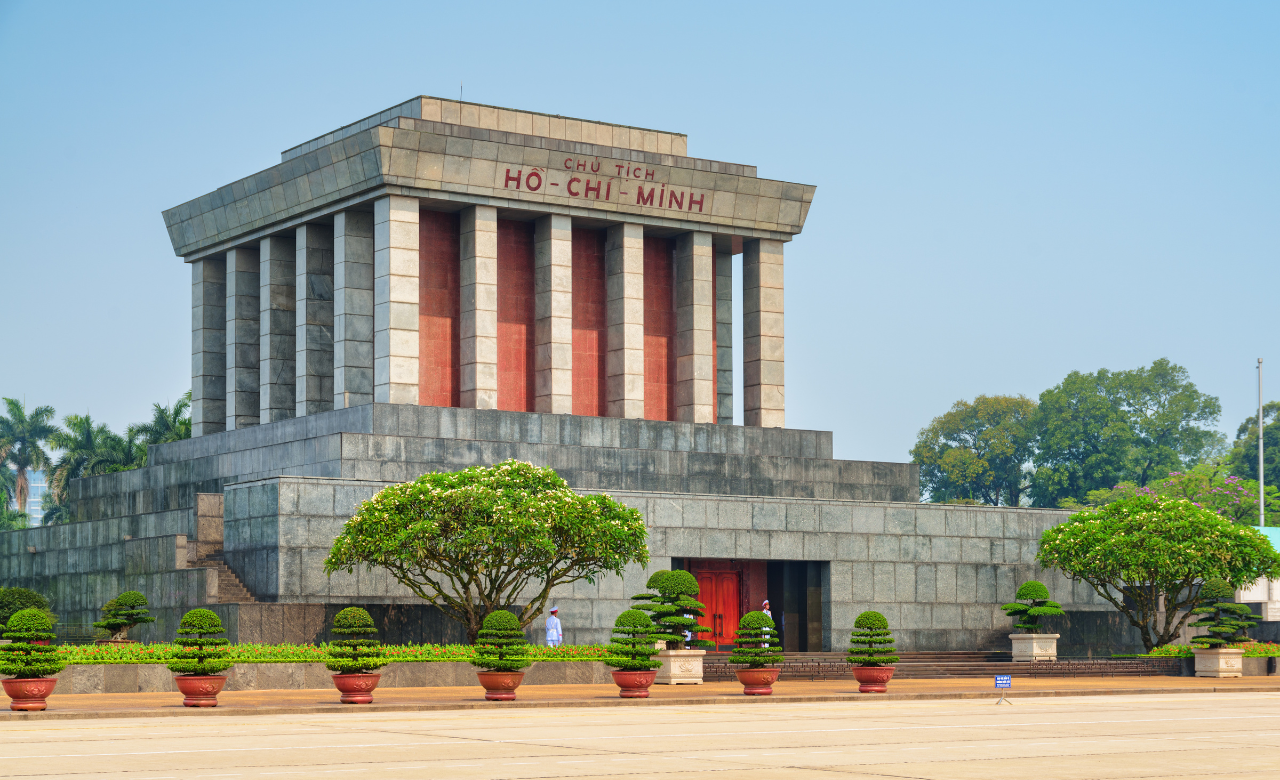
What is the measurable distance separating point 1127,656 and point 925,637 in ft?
18.1

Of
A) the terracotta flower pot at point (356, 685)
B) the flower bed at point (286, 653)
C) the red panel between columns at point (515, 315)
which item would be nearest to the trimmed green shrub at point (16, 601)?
the flower bed at point (286, 653)

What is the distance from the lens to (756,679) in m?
33.2

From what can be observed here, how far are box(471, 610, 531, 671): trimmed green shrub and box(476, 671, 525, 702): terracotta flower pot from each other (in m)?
0.12

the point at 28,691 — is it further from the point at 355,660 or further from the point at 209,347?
the point at 209,347

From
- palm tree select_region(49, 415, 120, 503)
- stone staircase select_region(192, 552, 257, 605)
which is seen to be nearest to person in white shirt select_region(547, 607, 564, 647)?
stone staircase select_region(192, 552, 257, 605)

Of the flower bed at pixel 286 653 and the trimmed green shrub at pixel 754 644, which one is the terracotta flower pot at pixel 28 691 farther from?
the trimmed green shrub at pixel 754 644

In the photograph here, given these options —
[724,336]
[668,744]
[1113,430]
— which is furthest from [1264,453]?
[668,744]

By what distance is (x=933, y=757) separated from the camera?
19.6 meters

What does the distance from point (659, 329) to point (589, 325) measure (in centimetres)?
256

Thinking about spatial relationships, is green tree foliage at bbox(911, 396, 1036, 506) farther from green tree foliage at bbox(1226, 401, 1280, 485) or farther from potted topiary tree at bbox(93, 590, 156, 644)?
potted topiary tree at bbox(93, 590, 156, 644)

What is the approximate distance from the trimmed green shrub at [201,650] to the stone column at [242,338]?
25.7 meters

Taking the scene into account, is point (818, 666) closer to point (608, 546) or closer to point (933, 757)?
point (608, 546)

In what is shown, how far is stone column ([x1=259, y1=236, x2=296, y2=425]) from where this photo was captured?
54.2 metres

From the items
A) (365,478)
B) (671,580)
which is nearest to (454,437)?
(365,478)
